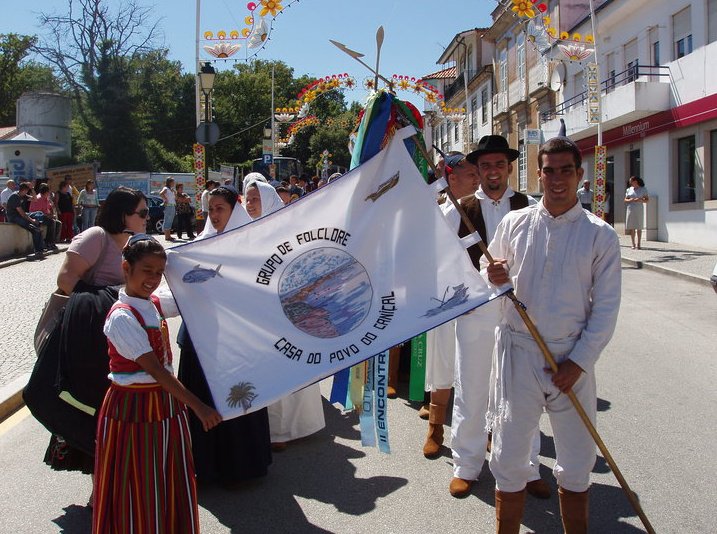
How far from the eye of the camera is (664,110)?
20234mm

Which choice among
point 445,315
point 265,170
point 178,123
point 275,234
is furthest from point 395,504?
point 178,123

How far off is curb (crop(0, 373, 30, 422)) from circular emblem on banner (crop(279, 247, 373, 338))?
3726mm

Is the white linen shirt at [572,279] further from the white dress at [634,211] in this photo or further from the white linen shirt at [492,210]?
the white dress at [634,211]

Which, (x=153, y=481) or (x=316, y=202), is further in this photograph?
(x=316, y=202)

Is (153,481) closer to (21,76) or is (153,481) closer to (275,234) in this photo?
(275,234)

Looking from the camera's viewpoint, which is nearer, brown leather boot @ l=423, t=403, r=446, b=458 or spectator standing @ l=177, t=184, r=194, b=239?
brown leather boot @ l=423, t=403, r=446, b=458

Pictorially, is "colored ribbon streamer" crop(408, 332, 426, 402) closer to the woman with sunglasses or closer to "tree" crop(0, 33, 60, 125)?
the woman with sunglasses

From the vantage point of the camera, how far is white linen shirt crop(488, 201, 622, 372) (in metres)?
2.99

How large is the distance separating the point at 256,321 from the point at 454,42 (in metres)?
51.0

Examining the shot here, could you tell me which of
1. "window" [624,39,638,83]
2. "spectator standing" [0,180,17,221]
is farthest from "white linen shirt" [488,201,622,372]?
"window" [624,39,638,83]

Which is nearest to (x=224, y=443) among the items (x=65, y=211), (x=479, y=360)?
(x=479, y=360)

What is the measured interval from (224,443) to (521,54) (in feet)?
114

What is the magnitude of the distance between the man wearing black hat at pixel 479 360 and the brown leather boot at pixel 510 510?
0.82 meters

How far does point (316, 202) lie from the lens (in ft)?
10.7
